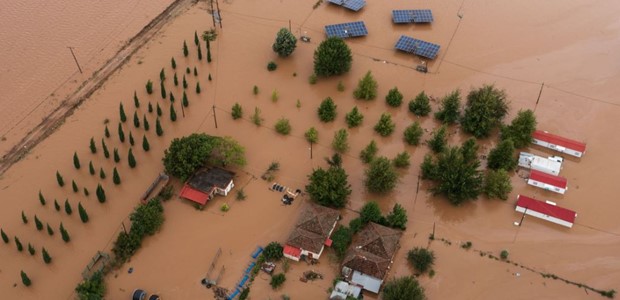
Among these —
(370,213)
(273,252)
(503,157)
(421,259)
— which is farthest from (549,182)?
(273,252)

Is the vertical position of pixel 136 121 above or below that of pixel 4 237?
above

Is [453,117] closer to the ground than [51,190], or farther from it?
farther from it

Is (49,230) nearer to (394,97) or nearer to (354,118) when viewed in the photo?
(354,118)

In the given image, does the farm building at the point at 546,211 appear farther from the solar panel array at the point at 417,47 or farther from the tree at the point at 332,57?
the tree at the point at 332,57

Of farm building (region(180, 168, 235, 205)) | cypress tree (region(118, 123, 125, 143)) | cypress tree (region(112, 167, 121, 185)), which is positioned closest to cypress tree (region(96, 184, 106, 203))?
cypress tree (region(112, 167, 121, 185))

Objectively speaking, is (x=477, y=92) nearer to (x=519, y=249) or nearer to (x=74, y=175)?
(x=519, y=249)

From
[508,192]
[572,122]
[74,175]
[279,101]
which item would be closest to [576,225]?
[508,192]
